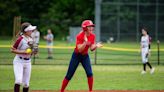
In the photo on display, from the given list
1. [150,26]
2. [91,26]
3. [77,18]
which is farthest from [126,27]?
[91,26]

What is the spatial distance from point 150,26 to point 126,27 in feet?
8.77

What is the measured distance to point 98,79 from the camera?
21.7 meters

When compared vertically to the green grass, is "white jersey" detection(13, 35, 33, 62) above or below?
above

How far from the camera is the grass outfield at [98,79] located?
750 inches

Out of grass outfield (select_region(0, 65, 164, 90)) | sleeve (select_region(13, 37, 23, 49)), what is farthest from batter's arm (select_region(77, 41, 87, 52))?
grass outfield (select_region(0, 65, 164, 90))

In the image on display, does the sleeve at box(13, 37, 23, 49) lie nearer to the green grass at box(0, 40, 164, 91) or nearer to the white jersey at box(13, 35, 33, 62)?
the white jersey at box(13, 35, 33, 62)

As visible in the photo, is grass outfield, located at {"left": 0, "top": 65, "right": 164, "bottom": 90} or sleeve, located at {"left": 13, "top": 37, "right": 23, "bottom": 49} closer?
sleeve, located at {"left": 13, "top": 37, "right": 23, "bottom": 49}

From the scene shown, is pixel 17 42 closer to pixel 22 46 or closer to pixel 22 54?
pixel 22 46

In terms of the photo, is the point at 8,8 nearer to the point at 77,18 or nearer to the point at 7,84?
the point at 77,18

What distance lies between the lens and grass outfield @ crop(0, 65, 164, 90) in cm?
1906

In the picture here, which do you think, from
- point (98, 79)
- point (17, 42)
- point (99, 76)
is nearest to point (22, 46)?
point (17, 42)

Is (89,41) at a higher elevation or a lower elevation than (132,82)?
higher

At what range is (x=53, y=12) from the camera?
74.4 metres

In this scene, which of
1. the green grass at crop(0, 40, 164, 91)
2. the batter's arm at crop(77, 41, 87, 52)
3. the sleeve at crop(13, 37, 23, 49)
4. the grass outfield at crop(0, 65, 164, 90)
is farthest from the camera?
the green grass at crop(0, 40, 164, 91)
